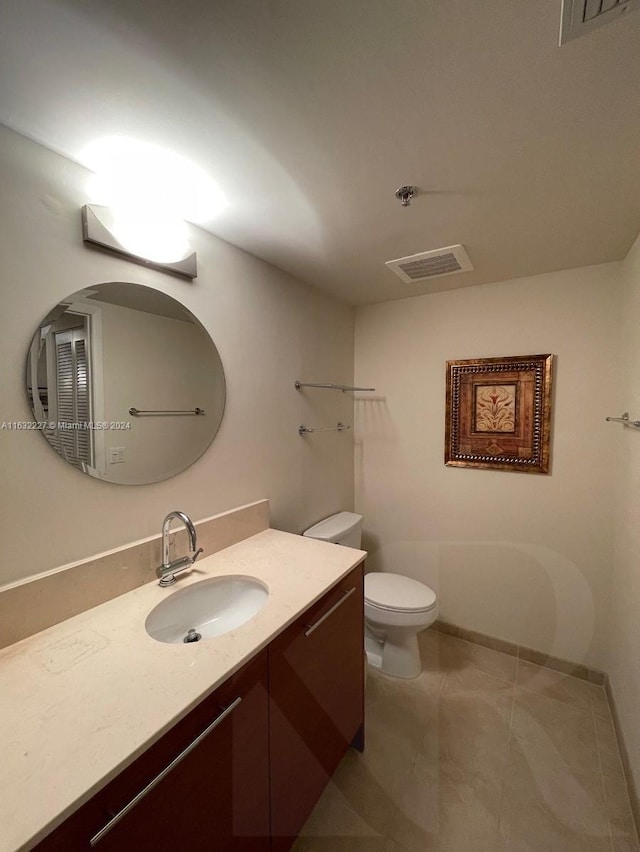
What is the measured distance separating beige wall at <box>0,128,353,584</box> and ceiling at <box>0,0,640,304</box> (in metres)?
0.22

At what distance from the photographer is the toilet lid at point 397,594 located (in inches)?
73.2

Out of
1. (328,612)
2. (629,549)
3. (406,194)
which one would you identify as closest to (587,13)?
(406,194)

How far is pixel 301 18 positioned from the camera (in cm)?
68

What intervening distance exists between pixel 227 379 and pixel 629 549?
6.39 ft

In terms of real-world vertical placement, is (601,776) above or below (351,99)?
below

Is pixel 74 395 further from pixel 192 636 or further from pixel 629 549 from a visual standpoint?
pixel 629 549

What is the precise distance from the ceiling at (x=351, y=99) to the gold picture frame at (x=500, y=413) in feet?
2.74

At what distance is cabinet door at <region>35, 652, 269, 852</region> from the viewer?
61cm

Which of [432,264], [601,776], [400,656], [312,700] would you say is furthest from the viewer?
[400,656]

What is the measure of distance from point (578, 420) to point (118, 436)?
226 cm

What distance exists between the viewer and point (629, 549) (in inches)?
58.8

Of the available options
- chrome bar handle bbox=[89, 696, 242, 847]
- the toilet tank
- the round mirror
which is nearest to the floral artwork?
the toilet tank

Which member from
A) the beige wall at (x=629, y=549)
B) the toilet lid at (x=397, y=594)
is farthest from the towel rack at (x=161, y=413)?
the beige wall at (x=629, y=549)

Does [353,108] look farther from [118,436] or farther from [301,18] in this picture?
[118,436]
